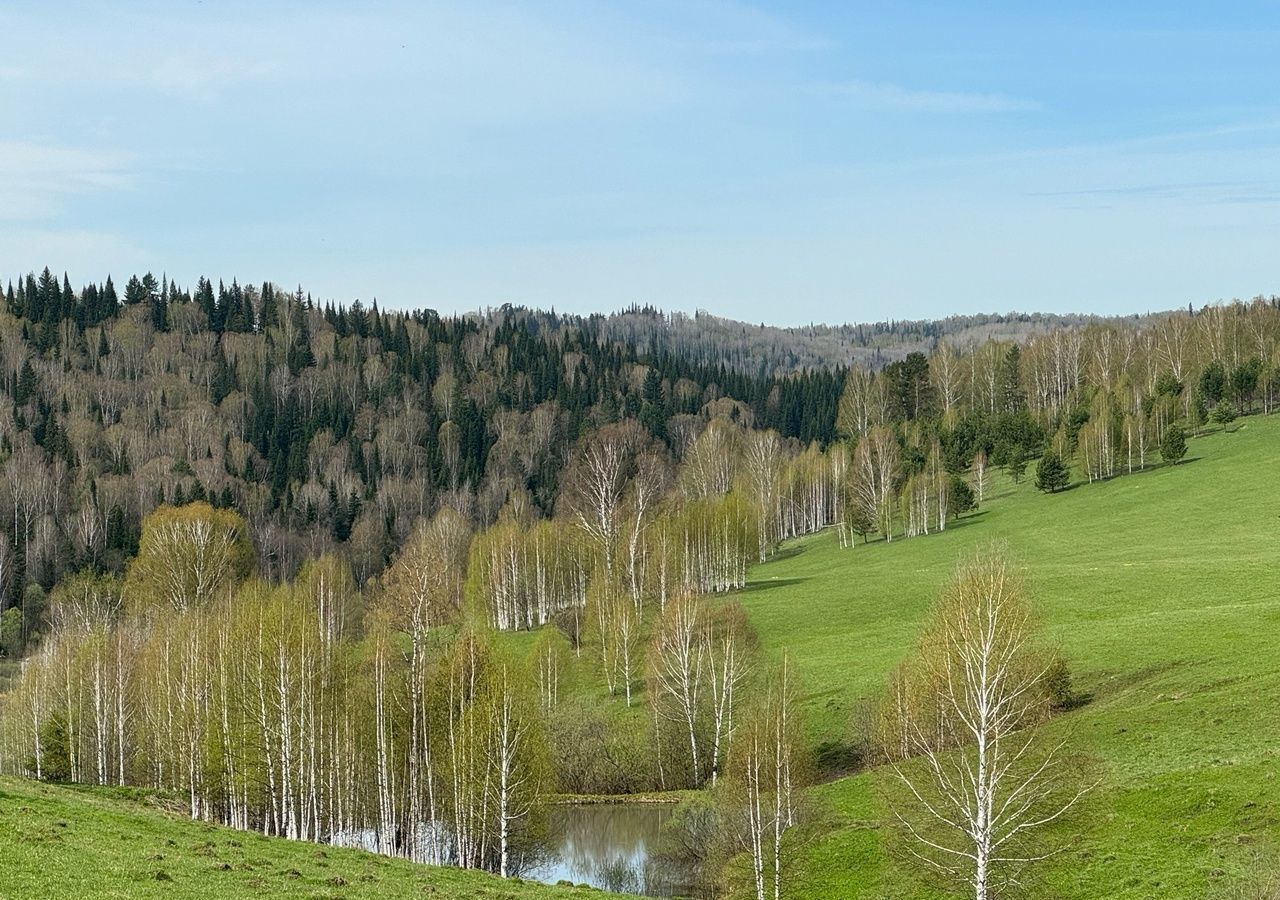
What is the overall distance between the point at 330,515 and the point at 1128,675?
154 m

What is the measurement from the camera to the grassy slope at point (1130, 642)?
41.9 m

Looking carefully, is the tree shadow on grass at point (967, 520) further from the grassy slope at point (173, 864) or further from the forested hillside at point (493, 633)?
the grassy slope at point (173, 864)

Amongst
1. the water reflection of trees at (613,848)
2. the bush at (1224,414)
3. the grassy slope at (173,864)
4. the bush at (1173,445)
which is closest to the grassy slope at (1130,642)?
the bush at (1173,445)

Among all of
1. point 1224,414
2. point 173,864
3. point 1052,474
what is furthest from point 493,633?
point 1224,414

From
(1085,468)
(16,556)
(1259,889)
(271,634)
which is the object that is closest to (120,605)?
(16,556)

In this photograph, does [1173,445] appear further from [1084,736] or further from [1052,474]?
[1084,736]

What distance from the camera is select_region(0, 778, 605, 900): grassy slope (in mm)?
27719

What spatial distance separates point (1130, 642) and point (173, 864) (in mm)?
58167

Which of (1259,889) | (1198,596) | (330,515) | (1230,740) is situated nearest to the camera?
(1259,889)

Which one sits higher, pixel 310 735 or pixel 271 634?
pixel 271 634

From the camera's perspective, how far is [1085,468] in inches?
6127

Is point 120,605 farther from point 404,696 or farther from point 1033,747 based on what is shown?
point 1033,747

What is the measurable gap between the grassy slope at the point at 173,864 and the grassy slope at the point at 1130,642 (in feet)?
58.3

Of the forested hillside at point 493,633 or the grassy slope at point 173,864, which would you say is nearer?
the grassy slope at point 173,864
